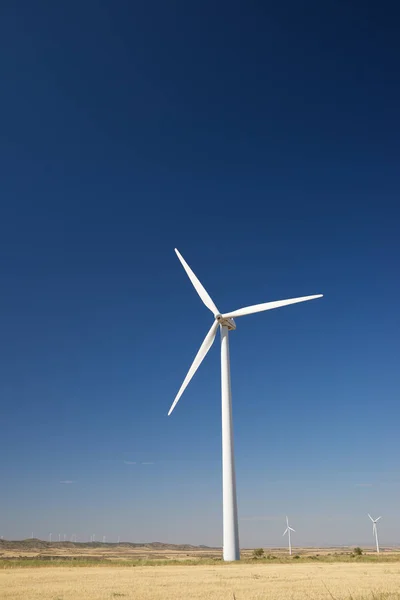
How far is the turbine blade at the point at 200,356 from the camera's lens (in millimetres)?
66537

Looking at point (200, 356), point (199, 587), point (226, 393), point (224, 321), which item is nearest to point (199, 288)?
point (224, 321)

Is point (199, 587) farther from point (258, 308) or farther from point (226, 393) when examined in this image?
point (258, 308)

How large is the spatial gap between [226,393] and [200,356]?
21.1 ft

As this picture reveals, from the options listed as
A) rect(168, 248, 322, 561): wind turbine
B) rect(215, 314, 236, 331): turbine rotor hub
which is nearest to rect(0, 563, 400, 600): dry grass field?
rect(168, 248, 322, 561): wind turbine

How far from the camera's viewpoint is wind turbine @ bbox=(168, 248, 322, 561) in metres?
58.7

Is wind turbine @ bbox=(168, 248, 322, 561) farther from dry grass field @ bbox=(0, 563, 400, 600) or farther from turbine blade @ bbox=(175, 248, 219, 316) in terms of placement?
dry grass field @ bbox=(0, 563, 400, 600)

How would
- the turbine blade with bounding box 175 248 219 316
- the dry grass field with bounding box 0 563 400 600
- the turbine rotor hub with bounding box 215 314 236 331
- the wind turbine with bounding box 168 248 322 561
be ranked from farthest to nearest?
the turbine blade with bounding box 175 248 219 316 < the turbine rotor hub with bounding box 215 314 236 331 < the wind turbine with bounding box 168 248 322 561 < the dry grass field with bounding box 0 563 400 600

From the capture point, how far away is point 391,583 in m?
34.5

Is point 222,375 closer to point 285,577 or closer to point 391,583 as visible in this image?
point 285,577

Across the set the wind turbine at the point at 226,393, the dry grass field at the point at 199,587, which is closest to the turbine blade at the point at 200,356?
the wind turbine at the point at 226,393

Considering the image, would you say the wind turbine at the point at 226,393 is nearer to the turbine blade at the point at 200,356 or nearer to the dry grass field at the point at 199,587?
the turbine blade at the point at 200,356

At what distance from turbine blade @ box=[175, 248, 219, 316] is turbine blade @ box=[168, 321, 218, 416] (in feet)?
9.55

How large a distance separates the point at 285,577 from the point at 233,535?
1753 cm

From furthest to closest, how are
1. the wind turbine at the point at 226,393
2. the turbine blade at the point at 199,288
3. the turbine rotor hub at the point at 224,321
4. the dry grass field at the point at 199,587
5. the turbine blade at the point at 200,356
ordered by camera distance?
the turbine blade at the point at 199,288
the turbine rotor hub at the point at 224,321
the turbine blade at the point at 200,356
the wind turbine at the point at 226,393
the dry grass field at the point at 199,587
